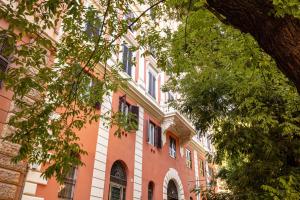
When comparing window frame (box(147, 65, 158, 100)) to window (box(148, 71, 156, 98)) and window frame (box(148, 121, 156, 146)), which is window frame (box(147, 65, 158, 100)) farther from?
window frame (box(148, 121, 156, 146))

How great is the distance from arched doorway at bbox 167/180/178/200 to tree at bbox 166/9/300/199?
6492 mm

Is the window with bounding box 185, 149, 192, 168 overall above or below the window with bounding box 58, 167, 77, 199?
above

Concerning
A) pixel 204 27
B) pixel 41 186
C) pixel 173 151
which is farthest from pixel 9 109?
pixel 173 151

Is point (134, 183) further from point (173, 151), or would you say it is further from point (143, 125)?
point (173, 151)

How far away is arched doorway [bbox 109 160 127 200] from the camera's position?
11500 millimetres

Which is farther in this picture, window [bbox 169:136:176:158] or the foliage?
window [bbox 169:136:176:158]

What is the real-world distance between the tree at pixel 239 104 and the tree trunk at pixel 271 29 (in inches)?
109

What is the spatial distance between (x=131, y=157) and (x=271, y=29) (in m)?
11.1

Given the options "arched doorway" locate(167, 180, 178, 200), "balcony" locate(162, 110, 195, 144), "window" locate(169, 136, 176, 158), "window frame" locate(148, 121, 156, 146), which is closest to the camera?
"window frame" locate(148, 121, 156, 146)

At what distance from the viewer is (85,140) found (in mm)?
10312

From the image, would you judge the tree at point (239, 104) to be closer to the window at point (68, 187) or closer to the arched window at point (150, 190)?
the window at point (68, 187)

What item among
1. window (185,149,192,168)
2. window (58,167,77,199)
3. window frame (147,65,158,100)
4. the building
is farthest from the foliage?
window (185,149,192,168)

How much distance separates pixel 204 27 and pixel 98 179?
23.2 ft

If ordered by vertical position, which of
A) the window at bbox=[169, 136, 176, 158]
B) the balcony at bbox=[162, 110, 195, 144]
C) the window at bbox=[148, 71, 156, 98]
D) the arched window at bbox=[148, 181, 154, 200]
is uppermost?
the window at bbox=[148, 71, 156, 98]
